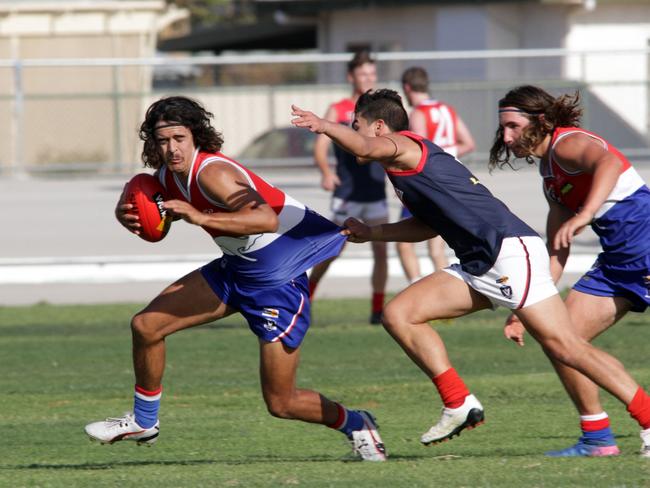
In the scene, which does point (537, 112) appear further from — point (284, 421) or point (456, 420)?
point (284, 421)

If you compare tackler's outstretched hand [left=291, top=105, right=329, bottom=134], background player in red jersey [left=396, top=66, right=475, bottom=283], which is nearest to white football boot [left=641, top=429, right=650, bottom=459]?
tackler's outstretched hand [left=291, top=105, right=329, bottom=134]

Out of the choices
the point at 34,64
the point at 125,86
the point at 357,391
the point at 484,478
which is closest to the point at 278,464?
the point at 484,478

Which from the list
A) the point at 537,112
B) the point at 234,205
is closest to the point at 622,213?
the point at 537,112

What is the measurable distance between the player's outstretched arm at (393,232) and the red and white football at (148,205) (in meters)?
0.98

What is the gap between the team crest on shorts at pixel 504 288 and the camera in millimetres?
6348

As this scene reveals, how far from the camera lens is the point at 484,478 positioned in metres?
6.03

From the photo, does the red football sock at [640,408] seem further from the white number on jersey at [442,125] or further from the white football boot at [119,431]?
the white number on jersey at [442,125]

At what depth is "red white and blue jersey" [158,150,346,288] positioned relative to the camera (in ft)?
21.4

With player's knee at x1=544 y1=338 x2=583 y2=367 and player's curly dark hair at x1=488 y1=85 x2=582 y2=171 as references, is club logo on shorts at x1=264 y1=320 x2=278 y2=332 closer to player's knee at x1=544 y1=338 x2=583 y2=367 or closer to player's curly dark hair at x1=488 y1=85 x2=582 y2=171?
player's knee at x1=544 y1=338 x2=583 y2=367

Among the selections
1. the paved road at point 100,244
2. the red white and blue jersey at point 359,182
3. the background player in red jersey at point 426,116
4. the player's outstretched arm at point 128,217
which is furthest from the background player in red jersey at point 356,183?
the player's outstretched arm at point 128,217

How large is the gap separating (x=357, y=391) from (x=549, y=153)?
132 inches

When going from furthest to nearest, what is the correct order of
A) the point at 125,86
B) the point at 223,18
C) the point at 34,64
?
the point at 223,18 < the point at 125,86 < the point at 34,64

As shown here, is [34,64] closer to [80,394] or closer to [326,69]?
[326,69]

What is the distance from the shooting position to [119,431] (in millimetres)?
6816
